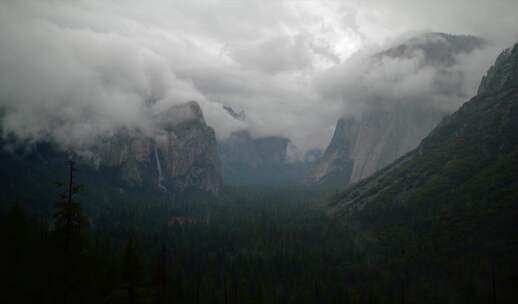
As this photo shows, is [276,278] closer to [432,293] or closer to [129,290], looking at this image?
[432,293]

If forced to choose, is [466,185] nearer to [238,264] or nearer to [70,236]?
[238,264]

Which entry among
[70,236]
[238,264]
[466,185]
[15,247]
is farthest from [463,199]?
[70,236]

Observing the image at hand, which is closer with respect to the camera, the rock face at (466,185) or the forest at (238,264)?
the forest at (238,264)

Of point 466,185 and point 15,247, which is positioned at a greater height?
point 466,185

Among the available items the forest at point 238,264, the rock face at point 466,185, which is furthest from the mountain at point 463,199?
the forest at point 238,264

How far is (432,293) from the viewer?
281ft

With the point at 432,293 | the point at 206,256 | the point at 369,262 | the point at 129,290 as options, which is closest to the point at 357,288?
the point at 432,293

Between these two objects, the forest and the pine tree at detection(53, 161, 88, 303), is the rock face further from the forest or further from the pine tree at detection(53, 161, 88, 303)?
the pine tree at detection(53, 161, 88, 303)

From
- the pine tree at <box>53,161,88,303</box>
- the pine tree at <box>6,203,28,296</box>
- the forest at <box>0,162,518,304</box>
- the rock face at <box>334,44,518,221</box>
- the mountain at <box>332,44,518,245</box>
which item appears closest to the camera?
the pine tree at <box>53,161,88,303</box>

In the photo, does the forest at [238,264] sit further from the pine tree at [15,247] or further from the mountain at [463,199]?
the mountain at [463,199]

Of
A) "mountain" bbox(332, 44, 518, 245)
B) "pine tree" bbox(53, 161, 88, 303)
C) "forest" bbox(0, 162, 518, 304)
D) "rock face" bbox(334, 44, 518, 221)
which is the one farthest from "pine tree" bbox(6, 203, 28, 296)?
"rock face" bbox(334, 44, 518, 221)

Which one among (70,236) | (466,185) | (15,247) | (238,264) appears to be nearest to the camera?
(70,236)

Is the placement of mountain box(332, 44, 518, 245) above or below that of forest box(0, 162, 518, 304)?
above

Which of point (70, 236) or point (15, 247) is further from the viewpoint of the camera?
point (15, 247)
